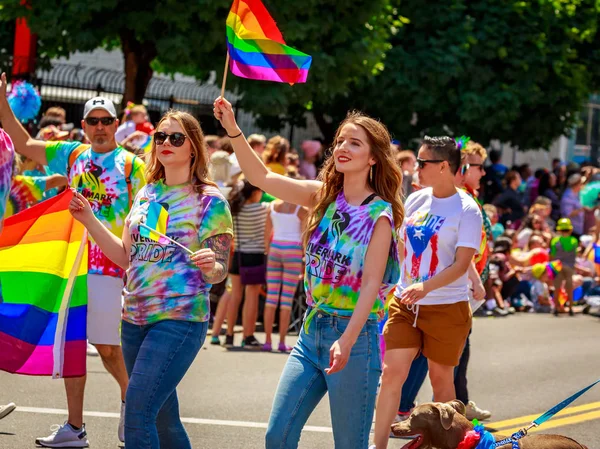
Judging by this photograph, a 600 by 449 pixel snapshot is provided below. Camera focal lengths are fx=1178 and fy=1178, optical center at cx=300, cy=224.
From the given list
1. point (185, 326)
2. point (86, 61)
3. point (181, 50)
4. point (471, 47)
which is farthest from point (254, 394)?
point (86, 61)

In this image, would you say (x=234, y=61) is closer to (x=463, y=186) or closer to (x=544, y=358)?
(x=463, y=186)

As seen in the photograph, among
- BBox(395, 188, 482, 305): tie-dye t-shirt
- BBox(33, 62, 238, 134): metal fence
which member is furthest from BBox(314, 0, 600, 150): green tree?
BBox(395, 188, 482, 305): tie-dye t-shirt

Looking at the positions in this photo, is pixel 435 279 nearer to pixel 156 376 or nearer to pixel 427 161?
pixel 427 161

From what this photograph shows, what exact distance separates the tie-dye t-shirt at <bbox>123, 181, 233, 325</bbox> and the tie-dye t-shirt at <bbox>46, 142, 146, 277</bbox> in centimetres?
147

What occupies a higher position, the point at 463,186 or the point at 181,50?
the point at 181,50

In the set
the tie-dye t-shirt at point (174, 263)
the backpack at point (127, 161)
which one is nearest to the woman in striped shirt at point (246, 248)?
the backpack at point (127, 161)

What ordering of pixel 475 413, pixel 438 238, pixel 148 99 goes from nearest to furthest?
1. pixel 438 238
2. pixel 475 413
3. pixel 148 99

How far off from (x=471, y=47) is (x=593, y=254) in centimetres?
801

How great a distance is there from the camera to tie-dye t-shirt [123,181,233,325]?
5734 mm

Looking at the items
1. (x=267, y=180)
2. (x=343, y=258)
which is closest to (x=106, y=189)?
(x=267, y=180)

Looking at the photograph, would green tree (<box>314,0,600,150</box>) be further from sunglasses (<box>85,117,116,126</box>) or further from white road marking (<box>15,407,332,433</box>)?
sunglasses (<box>85,117,116,126</box>)

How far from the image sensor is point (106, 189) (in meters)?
7.41

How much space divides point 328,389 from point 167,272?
3.33 ft

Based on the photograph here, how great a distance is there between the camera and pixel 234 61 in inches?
243
